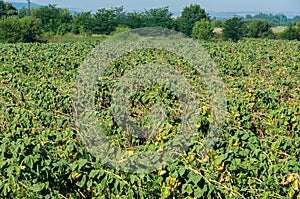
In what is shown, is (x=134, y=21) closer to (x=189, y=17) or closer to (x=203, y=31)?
(x=189, y=17)

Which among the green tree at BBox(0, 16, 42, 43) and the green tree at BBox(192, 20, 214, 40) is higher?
the green tree at BBox(0, 16, 42, 43)

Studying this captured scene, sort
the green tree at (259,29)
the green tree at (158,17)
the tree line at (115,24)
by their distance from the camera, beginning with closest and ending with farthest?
the tree line at (115,24) → the green tree at (259,29) → the green tree at (158,17)

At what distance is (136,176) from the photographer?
13.7ft

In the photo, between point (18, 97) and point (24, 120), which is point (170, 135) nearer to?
point (24, 120)

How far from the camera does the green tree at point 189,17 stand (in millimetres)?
67375

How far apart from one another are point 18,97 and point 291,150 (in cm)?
514

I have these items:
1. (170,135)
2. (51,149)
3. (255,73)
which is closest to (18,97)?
(51,149)

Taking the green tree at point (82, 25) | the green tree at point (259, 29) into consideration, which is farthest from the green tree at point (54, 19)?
the green tree at point (259, 29)

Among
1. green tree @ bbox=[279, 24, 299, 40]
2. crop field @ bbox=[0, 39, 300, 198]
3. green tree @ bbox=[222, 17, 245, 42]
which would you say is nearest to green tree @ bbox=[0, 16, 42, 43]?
green tree @ bbox=[222, 17, 245, 42]

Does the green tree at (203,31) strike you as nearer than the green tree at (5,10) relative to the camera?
Yes

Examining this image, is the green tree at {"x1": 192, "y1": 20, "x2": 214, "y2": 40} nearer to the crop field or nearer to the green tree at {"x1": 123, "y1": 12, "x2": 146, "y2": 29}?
the green tree at {"x1": 123, "y1": 12, "x2": 146, "y2": 29}

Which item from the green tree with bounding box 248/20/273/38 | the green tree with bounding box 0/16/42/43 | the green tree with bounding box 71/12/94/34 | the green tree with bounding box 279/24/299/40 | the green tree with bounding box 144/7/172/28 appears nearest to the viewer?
the green tree with bounding box 0/16/42/43

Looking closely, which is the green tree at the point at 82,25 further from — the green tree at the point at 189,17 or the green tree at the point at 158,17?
the green tree at the point at 189,17

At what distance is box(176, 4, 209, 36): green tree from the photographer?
67375 millimetres
